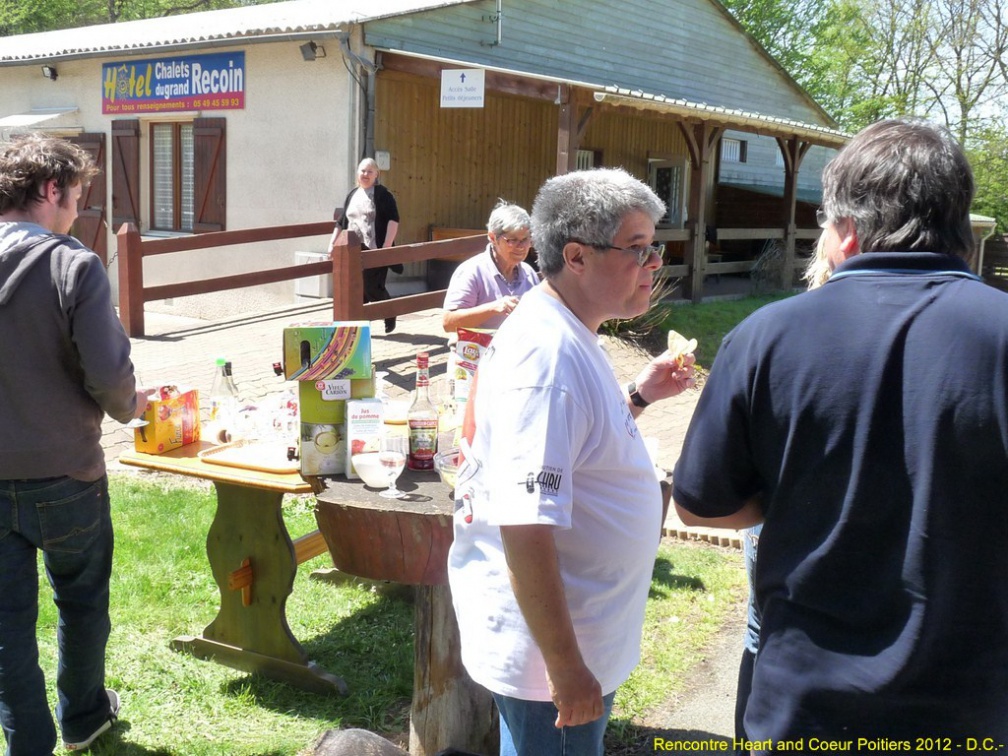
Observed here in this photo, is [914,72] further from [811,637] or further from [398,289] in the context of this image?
[811,637]

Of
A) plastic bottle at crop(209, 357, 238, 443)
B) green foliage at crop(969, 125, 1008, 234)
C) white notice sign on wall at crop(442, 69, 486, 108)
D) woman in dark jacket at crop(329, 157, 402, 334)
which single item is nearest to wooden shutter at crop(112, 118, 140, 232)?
woman in dark jacket at crop(329, 157, 402, 334)

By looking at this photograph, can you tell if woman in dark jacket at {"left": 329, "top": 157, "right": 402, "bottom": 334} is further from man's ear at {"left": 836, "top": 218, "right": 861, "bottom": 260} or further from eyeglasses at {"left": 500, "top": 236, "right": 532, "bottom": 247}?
man's ear at {"left": 836, "top": 218, "right": 861, "bottom": 260}

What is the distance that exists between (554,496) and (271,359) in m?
7.61

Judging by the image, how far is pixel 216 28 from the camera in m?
13.4

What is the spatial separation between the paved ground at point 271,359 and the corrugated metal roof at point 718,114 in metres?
2.74

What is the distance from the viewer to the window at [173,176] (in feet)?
42.4

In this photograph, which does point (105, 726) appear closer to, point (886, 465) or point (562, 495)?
point (562, 495)

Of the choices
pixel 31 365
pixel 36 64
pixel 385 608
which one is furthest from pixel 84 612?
pixel 36 64

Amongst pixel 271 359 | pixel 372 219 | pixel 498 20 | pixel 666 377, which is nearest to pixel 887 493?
pixel 666 377

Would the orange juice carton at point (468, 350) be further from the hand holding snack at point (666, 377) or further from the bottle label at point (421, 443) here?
the hand holding snack at point (666, 377)

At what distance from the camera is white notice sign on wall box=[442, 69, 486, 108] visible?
400 inches

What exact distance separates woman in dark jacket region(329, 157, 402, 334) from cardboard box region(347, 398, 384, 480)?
7.02 metres

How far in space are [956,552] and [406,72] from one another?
428 inches

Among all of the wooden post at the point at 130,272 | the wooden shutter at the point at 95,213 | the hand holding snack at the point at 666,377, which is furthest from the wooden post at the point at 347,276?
the wooden shutter at the point at 95,213
